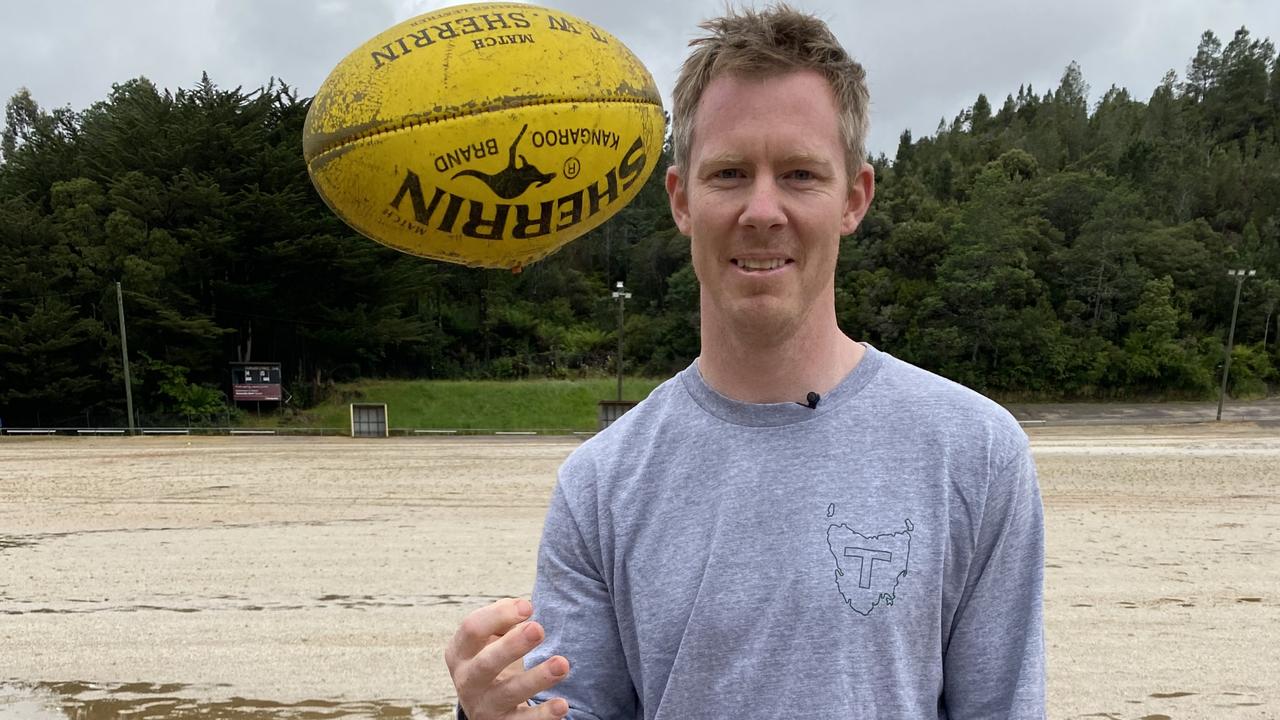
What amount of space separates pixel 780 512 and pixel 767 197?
17.1 inches

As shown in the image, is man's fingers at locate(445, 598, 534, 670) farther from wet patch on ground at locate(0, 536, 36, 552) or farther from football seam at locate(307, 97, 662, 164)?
wet patch on ground at locate(0, 536, 36, 552)

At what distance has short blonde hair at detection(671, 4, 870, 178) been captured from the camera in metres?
1.23

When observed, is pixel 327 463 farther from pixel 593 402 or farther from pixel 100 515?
pixel 593 402

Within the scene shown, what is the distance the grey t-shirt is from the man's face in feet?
0.48

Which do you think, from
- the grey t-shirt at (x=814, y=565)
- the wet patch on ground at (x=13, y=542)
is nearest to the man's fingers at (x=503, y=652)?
the grey t-shirt at (x=814, y=565)


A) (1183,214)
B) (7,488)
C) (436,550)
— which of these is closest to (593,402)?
(7,488)

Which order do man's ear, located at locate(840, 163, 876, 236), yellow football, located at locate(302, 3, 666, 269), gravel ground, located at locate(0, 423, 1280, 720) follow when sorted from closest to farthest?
1. man's ear, located at locate(840, 163, 876, 236)
2. yellow football, located at locate(302, 3, 666, 269)
3. gravel ground, located at locate(0, 423, 1280, 720)

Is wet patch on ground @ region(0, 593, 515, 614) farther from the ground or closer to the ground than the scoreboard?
farther from the ground

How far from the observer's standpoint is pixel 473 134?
295 centimetres

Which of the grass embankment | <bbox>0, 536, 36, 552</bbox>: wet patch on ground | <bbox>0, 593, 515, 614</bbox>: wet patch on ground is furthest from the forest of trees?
<bbox>0, 593, 515, 614</bbox>: wet patch on ground

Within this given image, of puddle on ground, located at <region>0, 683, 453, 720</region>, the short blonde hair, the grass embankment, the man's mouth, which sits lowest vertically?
the grass embankment

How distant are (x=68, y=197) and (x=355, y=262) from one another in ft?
48.7

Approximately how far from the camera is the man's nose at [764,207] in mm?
1213

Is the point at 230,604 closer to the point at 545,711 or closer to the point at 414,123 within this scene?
the point at 414,123
